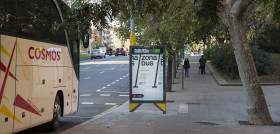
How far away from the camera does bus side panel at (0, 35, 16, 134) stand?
8.39 meters

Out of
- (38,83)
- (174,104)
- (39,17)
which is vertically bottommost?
(174,104)

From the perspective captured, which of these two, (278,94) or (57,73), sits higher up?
(57,73)

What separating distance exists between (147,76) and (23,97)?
668 cm

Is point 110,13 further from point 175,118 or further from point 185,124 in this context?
point 175,118

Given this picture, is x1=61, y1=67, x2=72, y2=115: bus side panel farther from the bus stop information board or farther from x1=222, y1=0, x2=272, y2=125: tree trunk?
x1=222, y1=0, x2=272, y2=125: tree trunk

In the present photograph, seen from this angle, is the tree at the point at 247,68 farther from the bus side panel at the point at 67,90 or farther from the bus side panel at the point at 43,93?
the bus side panel at the point at 43,93

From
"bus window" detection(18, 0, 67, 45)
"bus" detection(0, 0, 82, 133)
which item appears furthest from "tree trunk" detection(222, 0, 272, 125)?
"bus window" detection(18, 0, 67, 45)

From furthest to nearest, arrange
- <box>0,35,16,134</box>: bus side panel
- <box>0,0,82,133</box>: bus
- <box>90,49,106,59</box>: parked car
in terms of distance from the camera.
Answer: <box>90,49,106,59</box>: parked car → <box>0,0,82,133</box>: bus → <box>0,35,16,134</box>: bus side panel

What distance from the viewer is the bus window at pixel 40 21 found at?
952cm

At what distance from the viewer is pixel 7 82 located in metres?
8.58

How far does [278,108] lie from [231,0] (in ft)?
20.3

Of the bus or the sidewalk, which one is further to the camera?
the sidewalk

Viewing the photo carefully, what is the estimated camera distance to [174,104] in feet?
64.5

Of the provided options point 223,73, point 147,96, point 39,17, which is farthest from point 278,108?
Answer: point 223,73
